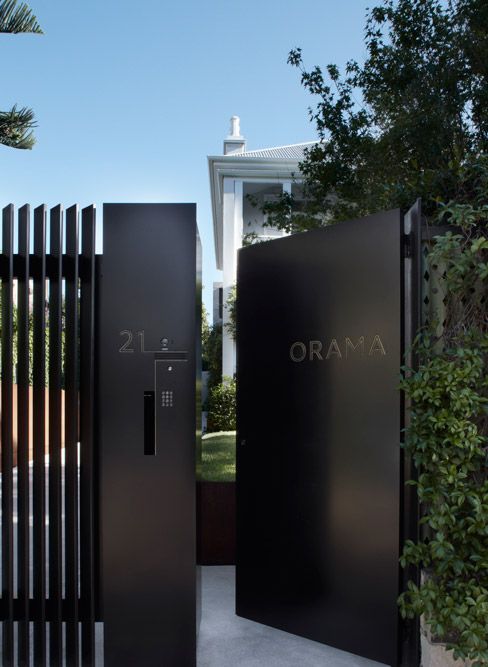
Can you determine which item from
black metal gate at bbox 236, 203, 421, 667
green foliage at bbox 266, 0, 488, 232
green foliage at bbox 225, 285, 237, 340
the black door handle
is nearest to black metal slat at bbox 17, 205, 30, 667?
the black door handle

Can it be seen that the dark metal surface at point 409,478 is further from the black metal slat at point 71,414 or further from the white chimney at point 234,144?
the white chimney at point 234,144

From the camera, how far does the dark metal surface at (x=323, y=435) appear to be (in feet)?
9.14

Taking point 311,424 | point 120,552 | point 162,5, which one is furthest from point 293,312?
point 162,5

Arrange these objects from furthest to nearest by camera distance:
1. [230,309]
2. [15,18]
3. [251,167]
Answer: [251,167] → [230,309] → [15,18]

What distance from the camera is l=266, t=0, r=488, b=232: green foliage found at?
17.4ft

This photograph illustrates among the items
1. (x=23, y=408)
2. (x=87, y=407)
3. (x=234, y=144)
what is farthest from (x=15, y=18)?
(x=234, y=144)

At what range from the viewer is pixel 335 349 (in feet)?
9.88

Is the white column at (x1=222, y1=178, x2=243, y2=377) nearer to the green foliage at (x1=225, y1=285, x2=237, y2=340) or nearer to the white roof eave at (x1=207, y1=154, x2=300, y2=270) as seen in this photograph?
the green foliage at (x1=225, y1=285, x2=237, y2=340)

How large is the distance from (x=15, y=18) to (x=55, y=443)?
5036mm

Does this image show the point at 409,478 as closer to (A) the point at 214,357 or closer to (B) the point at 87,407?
(B) the point at 87,407

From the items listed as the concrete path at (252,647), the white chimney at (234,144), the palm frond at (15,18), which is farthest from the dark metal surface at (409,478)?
the white chimney at (234,144)

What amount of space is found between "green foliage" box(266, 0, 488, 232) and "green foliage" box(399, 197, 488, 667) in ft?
7.79

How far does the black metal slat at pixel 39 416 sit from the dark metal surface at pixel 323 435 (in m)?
1.14

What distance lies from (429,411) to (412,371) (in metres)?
0.23
